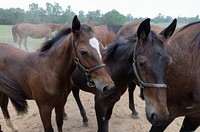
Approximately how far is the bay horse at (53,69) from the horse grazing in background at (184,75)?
0.70 meters

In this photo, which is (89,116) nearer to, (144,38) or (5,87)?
(5,87)

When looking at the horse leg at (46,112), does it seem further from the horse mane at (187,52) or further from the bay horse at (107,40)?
the horse mane at (187,52)

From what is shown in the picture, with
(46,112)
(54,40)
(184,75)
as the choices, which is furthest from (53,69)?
(184,75)

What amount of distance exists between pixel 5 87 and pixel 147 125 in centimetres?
241

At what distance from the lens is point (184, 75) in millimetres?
2311

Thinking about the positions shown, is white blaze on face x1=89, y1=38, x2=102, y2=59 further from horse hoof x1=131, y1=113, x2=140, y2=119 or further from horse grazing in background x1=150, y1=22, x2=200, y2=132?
horse hoof x1=131, y1=113, x2=140, y2=119

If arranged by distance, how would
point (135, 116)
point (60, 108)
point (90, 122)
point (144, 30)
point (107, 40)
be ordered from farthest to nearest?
point (107, 40) < point (135, 116) < point (90, 122) < point (60, 108) < point (144, 30)

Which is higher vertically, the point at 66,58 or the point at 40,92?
the point at 66,58

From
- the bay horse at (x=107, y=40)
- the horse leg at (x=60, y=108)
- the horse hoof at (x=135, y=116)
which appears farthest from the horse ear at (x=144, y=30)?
the horse hoof at (x=135, y=116)

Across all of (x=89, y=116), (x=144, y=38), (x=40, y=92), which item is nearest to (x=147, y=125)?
(x=89, y=116)

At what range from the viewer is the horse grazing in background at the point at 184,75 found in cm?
227

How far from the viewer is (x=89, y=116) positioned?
429cm

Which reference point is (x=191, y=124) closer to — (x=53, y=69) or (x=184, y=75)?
(x=184, y=75)

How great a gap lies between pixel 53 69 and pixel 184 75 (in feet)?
4.84
